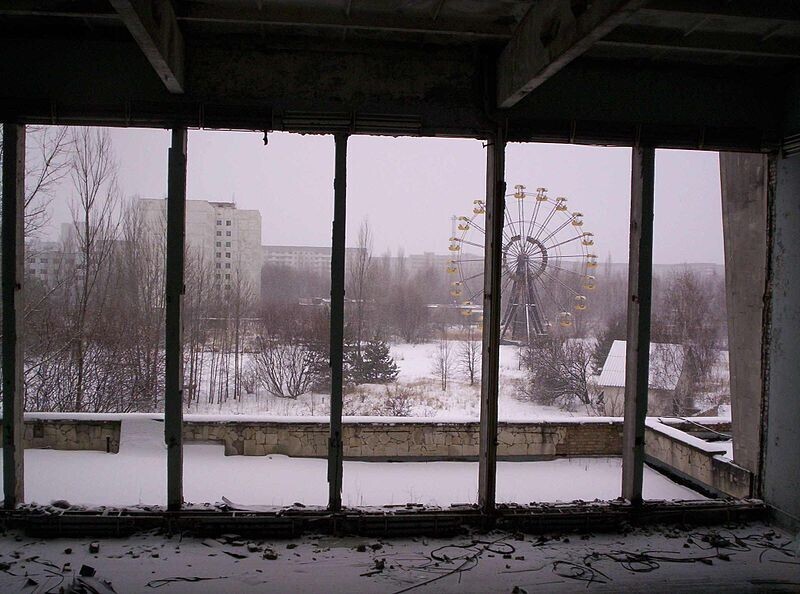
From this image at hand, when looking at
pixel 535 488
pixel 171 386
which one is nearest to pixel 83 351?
pixel 171 386

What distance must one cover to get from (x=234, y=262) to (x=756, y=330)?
1087 cm

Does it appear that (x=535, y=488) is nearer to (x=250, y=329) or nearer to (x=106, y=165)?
(x=250, y=329)

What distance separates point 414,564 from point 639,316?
7.57 feet

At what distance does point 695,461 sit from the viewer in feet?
18.3

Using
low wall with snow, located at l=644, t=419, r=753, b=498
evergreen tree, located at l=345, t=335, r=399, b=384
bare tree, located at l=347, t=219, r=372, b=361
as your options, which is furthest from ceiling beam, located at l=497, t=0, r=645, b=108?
evergreen tree, located at l=345, t=335, r=399, b=384

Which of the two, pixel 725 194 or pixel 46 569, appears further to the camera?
pixel 725 194

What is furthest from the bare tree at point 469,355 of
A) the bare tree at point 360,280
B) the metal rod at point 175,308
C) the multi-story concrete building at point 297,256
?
the metal rod at point 175,308

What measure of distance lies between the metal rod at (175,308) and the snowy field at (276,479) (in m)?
1.93

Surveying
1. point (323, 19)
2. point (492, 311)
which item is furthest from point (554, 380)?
point (323, 19)

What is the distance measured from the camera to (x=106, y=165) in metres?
9.71

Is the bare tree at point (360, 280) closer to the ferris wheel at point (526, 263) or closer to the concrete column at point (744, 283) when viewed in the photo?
the ferris wheel at point (526, 263)

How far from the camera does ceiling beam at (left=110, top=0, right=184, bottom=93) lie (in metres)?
2.24

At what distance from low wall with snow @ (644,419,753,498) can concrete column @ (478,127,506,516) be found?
2.25 metres

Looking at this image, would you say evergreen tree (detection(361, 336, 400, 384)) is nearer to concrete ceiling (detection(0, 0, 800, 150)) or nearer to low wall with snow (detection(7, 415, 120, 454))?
low wall with snow (detection(7, 415, 120, 454))
